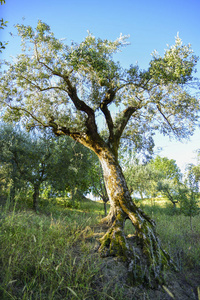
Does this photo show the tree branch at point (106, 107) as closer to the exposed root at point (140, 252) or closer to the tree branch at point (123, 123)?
the tree branch at point (123, 123)

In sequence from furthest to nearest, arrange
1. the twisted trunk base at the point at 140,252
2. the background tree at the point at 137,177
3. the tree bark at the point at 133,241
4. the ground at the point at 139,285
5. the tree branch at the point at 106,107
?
the background tree at the point at 137,177, the tree branch at the point at 106,107, the tree bark at the point at 133,241, the twisted trunk base at the point at 140,252, the ground at the point at 139,285

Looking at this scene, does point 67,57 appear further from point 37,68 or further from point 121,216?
point 121,216

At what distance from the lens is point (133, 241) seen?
5938 millimetres

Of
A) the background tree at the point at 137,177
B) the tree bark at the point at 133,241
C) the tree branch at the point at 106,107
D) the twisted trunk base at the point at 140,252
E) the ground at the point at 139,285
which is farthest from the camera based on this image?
the background tree at the point at 137,177

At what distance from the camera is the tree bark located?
4535 millimetres

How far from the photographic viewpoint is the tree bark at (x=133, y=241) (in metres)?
4.54

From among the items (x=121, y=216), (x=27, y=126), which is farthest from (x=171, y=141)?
(x=27, y=126)

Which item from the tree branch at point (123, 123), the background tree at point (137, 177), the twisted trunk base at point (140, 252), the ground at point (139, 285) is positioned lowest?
the ground at point (139, 285)

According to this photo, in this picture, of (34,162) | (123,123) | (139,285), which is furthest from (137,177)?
(139,285)

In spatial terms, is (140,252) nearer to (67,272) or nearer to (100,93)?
(67,272)

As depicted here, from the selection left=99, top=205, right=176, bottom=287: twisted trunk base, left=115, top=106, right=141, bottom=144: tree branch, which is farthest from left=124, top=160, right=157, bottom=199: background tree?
left=99, top=205, right=176, bottom=287: twisted trunk base

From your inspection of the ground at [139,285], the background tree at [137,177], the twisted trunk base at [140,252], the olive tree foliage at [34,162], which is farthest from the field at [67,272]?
the background tree at [137,177]

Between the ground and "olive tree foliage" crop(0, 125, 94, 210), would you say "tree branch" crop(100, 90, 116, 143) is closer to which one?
"olive tree foliage" crop(0, 125, 94, 210)

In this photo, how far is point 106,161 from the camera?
8.21 metres
